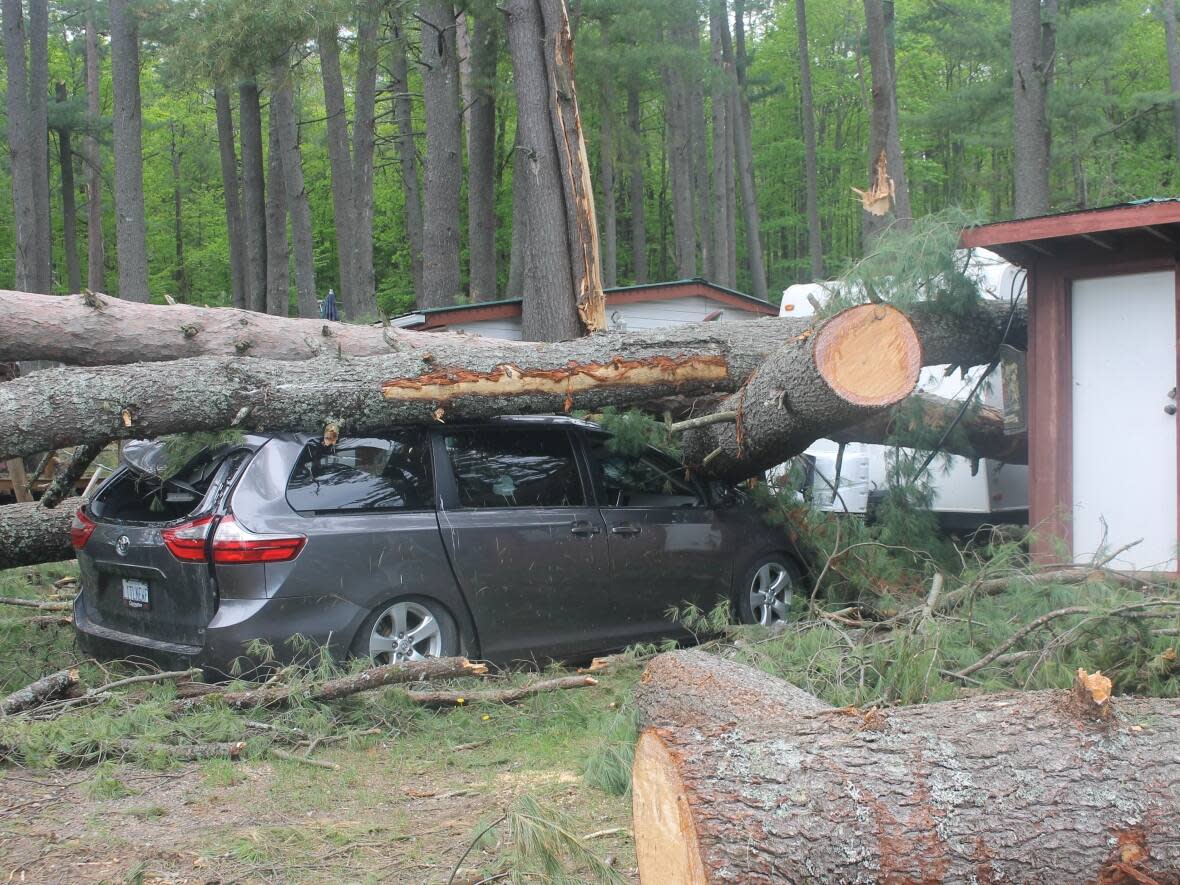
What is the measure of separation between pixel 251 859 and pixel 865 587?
4.69 m

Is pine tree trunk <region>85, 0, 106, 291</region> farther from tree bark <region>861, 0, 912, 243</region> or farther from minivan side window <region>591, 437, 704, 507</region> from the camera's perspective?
minivan side window <region>591, 437, 704, 507</region>

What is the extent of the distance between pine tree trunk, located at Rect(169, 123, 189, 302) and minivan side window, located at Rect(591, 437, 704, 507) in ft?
123

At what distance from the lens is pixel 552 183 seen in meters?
11.8

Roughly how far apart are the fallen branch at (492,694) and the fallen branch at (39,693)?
5.43 feet

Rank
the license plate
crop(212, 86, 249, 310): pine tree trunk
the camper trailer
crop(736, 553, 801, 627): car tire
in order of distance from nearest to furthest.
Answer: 1. the license plate
2. crop(736, 553, 801, 627): car tire
3. the camper trailer
4. crop(212, 86, 249, 310): pine tree trunk

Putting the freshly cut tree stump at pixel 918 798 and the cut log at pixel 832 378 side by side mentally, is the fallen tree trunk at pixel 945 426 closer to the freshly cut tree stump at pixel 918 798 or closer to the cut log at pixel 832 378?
the cut log at pixel 832 378

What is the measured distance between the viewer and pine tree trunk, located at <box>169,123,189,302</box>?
137 feet

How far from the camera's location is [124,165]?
20.6 metres

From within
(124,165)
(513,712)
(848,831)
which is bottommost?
(513,712)

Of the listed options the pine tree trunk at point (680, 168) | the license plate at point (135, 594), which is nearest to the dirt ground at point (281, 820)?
the license plate at point (135, 594)

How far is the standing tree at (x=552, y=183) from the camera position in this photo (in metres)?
11.8

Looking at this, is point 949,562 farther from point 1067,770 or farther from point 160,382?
point 160,382

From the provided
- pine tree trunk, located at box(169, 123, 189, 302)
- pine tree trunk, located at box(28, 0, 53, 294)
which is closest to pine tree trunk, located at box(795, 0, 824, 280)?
pine tree trunk, located at box(28, 0, 53, 294)

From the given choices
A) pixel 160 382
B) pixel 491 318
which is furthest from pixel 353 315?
pixel 160 382
